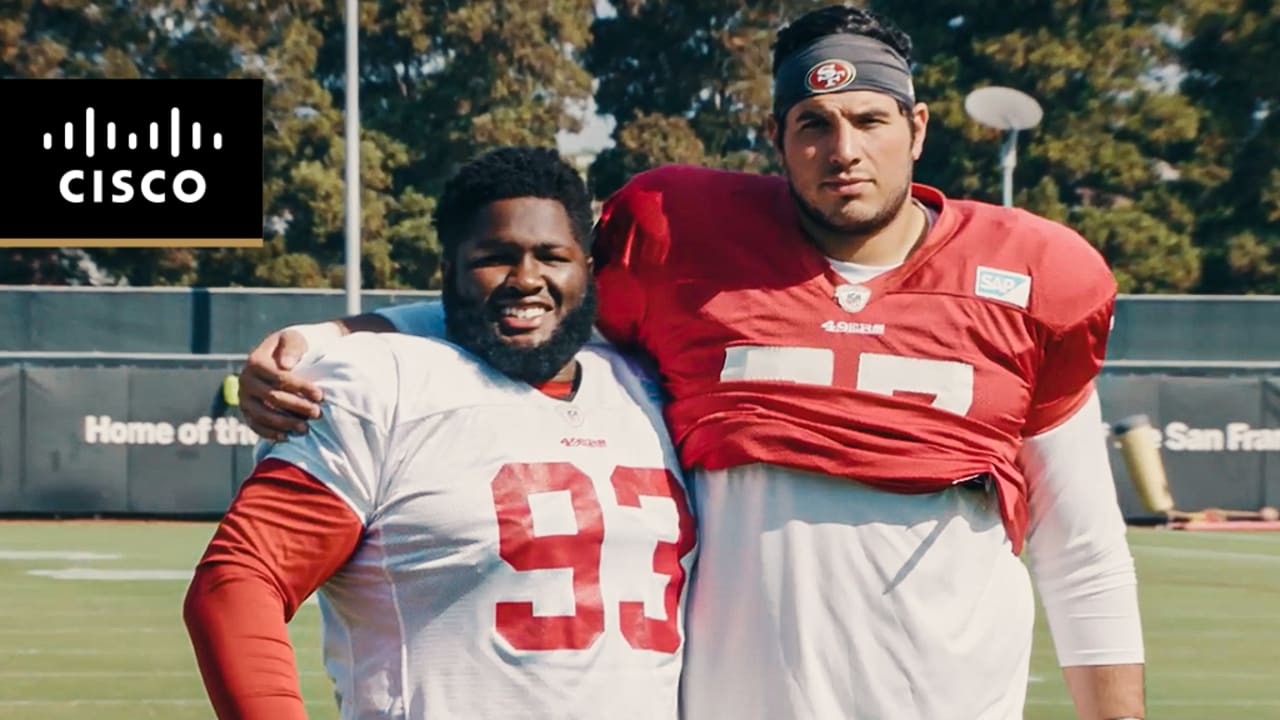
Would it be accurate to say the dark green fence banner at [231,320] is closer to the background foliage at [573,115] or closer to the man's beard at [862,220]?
the background foliage at [573,115]

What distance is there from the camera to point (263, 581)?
8.80 feet

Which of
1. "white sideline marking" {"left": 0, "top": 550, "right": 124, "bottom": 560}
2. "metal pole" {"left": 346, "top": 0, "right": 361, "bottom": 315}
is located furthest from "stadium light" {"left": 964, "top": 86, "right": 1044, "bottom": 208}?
"white sideline marking" {"left": 0, "top": 550, "right": 124, "bottom": 560}

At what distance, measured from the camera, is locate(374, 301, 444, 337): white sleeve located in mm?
3043

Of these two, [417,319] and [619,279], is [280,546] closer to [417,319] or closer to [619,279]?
[417,319]

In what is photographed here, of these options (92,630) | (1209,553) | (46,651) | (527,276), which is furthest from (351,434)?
(1209,553)

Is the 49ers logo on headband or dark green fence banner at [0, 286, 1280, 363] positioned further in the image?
dark green fence banner at [0, 286, 1280, 363]

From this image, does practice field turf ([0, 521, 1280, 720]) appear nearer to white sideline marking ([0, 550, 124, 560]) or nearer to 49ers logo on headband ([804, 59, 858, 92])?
white sideline marking ([0, 550, 124, 560])

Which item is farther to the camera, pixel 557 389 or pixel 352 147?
pixel 352 147

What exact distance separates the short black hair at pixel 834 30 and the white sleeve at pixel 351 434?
0.80 metres

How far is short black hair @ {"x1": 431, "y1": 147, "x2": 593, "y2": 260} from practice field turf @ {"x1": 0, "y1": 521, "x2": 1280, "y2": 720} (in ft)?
15.4

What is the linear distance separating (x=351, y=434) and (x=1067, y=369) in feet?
3.56

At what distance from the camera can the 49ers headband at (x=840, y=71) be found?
10.1 feet

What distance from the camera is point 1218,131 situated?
28703 mm

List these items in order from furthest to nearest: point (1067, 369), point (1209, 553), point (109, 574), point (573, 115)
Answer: point (573, 115) < point (1209, 553) < point (109, 574) < point (1067, 369)
